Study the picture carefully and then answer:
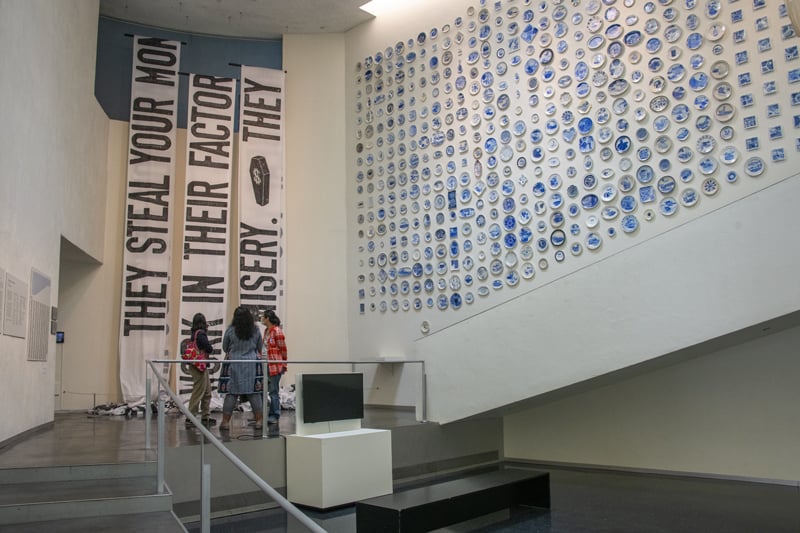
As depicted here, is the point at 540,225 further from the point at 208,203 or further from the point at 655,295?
the point at 208,203

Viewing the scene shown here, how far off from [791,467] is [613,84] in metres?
4.90

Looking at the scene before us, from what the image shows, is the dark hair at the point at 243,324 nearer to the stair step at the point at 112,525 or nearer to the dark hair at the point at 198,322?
the dark hair at the point at 198,322

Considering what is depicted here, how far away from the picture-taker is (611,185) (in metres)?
8.45

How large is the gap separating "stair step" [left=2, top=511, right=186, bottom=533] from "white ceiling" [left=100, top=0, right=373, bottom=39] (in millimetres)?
9255

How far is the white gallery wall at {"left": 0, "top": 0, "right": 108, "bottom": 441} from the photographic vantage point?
6707mm

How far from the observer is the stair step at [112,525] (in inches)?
168

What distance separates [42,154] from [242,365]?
349cm

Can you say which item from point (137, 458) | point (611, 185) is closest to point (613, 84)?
point (611, 185)

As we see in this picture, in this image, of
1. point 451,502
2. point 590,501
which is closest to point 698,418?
point 590,501

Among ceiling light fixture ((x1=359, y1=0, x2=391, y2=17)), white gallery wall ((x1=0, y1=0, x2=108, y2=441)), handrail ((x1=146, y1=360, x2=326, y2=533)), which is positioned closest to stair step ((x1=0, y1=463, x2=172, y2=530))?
handrail ((x1=146, y1=360, x2=326, y2=533))

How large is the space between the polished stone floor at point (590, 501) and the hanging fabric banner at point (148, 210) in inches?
117

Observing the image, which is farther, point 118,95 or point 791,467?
point 118,95

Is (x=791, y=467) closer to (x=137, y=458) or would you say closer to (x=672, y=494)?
(x=672, y=494)

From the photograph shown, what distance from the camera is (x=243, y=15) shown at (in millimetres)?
11883
